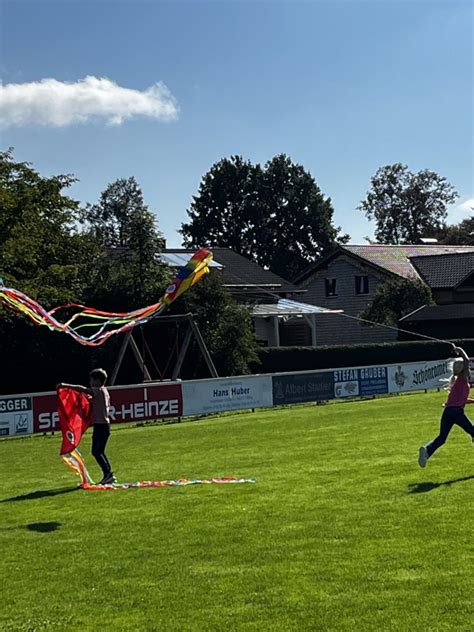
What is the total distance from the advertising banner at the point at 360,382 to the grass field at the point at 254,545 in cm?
1674

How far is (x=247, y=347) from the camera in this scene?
130 feet

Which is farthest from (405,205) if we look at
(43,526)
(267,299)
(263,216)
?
(43,526)

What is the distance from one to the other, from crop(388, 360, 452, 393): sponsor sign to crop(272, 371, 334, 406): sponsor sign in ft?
12.0

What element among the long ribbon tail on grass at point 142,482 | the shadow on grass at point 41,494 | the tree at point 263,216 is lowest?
the shadow on grass at point 41,494

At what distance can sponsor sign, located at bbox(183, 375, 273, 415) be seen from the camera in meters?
31.0

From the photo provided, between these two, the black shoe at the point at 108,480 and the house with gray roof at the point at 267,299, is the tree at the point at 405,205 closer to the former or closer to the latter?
the house with gray roof at the point at 267,299

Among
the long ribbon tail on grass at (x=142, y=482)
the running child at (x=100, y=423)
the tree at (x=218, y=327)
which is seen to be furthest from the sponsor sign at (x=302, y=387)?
the running child at (x=100, y=423)

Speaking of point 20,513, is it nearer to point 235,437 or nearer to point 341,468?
point 341,468

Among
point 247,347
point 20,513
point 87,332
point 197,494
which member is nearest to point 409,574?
point 197,494

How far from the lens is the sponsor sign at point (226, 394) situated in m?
31.0

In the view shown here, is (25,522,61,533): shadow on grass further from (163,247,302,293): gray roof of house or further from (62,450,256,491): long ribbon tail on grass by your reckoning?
(163,247,302,293): gray roof of house

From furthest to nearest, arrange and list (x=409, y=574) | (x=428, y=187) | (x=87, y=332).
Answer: (x=428, y=187) → (x=87, y=332) → (x=409, y=574)

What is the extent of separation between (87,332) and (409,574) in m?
28.7

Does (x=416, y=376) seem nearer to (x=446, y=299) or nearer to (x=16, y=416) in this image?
(x=446, y=299)
